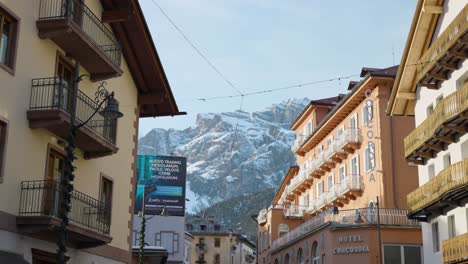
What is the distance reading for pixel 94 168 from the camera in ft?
→ 78.0

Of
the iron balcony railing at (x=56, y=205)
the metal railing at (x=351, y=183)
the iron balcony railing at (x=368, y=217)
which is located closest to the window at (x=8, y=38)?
the iron balcony railing at (x=56, y=205)

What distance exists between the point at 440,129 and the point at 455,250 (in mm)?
5250

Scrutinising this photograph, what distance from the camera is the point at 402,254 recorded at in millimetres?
43688

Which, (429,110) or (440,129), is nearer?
(440,129)

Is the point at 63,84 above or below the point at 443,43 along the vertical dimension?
below

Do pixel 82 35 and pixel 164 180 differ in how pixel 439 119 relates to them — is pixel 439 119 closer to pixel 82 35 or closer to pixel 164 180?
pixel 82 35

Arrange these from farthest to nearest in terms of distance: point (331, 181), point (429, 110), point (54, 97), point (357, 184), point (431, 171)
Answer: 1. point (331, 181)
2. point (357, 184)
3. point (429, 110)
4. point (431, 171)
5. point (54, 97)

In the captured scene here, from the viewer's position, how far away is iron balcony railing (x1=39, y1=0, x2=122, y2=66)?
797 inches

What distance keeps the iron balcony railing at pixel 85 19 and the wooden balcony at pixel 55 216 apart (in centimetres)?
470

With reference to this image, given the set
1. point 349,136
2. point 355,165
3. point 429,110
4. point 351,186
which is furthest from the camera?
point 355,165

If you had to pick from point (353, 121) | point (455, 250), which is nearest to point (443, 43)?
point (455, 250)

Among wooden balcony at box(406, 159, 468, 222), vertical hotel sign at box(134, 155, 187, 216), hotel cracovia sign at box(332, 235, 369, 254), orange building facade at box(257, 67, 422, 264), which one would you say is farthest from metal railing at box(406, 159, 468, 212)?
vertical hotel sign at box(134, 155, 187, 216)

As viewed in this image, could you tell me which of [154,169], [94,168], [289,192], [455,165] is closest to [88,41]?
[94,168]

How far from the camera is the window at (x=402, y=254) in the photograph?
43.6 meters
